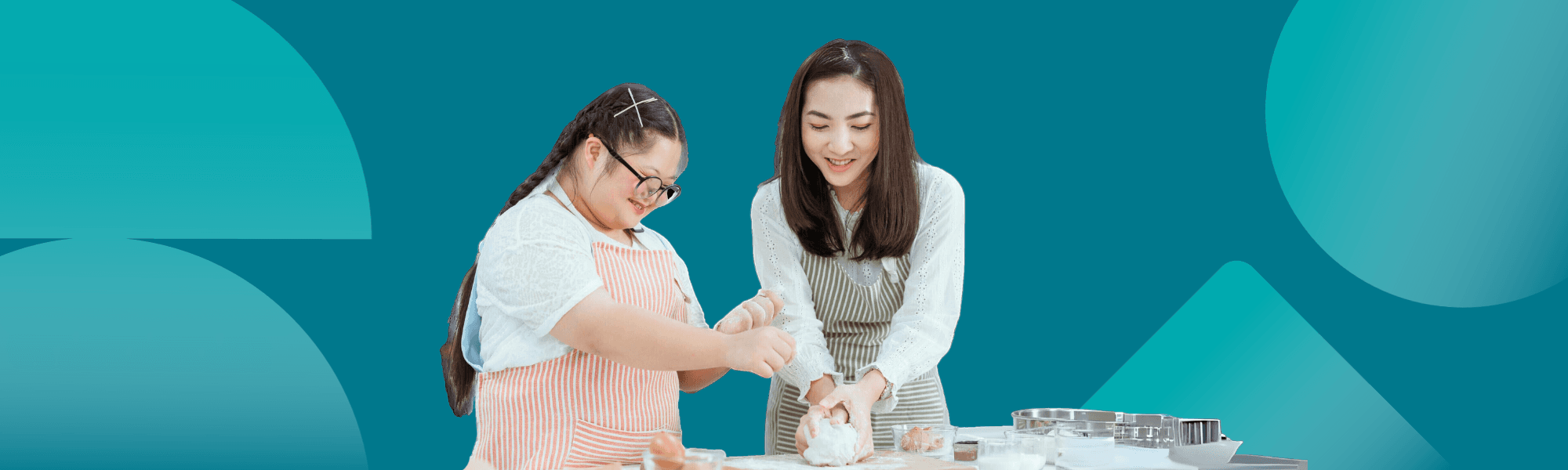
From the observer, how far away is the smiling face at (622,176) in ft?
7.88

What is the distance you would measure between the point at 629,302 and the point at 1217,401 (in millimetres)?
4019

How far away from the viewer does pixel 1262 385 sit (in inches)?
216

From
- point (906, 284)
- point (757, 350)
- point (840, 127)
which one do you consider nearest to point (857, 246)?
point (906, 284)

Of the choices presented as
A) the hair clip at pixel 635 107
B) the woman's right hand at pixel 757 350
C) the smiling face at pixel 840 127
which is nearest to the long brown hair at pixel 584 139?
the hair clip at pixel 635 107

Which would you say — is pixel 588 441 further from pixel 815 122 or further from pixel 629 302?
pixel 815 122

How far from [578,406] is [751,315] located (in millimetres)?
429

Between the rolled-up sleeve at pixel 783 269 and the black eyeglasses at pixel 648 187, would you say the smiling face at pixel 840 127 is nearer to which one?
the rolled-up sleeve at pixel 783 269

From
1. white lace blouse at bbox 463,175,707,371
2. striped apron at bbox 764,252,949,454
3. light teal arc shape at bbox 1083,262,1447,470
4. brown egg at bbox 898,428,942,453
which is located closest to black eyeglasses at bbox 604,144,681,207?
white lace blouse at bbox 463,175,707,371

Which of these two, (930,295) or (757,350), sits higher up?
(930,295)

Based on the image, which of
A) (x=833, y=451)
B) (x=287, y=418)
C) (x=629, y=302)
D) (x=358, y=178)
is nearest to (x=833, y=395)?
(x=833, y=451)

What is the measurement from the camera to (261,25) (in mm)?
4742

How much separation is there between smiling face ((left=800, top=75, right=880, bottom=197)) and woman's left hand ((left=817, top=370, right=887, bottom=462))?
1.97 feet

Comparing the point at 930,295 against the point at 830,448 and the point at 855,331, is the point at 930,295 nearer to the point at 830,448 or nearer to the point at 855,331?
the point at 855,331

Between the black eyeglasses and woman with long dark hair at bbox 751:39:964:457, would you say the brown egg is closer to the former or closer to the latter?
woman with long dark hair at bbox 751:39:964:457
